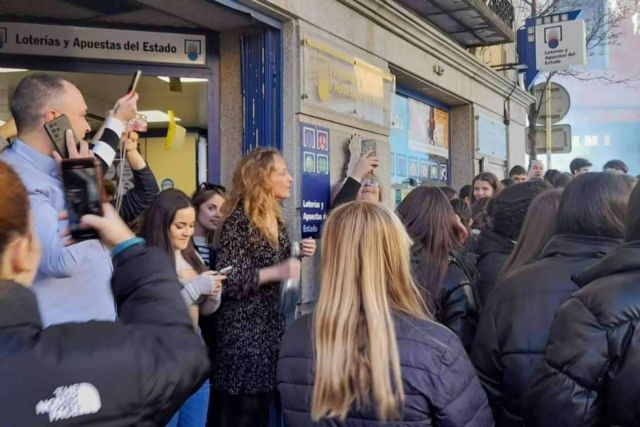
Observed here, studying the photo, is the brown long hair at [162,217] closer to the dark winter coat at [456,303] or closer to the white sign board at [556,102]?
the dark winter coat at [456,303]

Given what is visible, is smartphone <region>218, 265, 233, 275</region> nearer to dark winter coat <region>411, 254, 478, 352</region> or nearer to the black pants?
the black pants

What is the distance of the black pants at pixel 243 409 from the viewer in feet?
13.3

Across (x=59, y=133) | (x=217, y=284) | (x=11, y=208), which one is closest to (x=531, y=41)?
(x=217, y=284)

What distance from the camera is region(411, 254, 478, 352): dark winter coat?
3.52 m

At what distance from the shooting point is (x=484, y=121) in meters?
11.0

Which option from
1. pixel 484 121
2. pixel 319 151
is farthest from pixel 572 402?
pixel 484 121

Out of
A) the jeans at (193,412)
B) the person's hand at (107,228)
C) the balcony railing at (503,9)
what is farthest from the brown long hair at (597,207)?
the balcony railing at (503,9)

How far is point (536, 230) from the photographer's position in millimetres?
3340

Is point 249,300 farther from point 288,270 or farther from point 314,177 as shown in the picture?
point 314,177

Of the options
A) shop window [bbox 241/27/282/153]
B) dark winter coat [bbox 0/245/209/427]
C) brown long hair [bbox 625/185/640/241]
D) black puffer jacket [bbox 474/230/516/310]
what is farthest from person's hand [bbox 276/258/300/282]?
dark winter coat [bbox 0/245/209/427]

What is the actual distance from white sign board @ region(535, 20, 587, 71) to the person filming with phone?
11.4 meters

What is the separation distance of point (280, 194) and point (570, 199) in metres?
1.94

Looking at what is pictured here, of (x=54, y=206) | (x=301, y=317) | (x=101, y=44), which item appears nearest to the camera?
(x=301, y=317)

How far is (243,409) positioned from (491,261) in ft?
5.55
